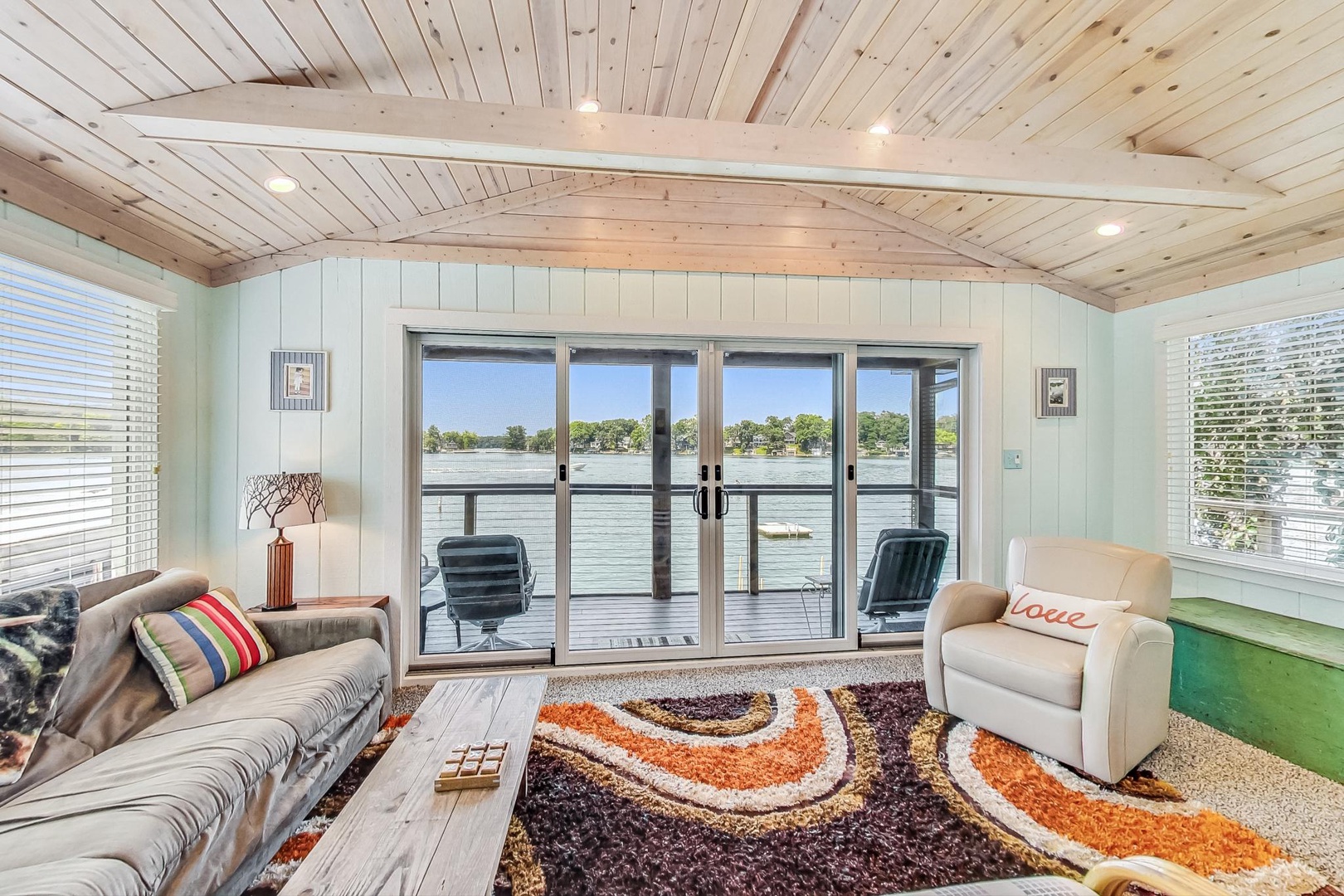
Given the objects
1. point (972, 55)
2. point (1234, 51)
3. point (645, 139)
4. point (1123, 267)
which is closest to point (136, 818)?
point (645, 139)

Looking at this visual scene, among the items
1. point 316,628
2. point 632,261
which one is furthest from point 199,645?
point 632,261

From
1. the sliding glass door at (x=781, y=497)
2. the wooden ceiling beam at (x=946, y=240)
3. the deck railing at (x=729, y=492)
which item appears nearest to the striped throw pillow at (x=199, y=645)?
the deck railing at (x=729, y=492)

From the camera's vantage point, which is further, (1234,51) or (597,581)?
(597,581)

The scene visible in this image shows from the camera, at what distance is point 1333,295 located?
8.84 feet

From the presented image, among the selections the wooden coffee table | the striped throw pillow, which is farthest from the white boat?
the striped throw pillow

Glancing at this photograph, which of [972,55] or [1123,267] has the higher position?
[972,55]

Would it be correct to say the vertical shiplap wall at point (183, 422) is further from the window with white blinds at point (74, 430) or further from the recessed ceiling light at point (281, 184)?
the recessed ceiling light at point (281, 184)

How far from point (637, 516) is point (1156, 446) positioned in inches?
130

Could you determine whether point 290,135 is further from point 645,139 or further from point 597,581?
point 597,581

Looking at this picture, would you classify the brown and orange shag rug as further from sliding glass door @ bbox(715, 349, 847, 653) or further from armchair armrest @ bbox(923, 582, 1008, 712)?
sliding glass door @ bbox(715, 349, 847, 653)

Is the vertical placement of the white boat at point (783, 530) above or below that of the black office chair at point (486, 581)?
above

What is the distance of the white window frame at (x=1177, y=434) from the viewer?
2752 millimetres

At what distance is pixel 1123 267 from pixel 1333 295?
90cm

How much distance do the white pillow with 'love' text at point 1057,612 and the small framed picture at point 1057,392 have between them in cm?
144
